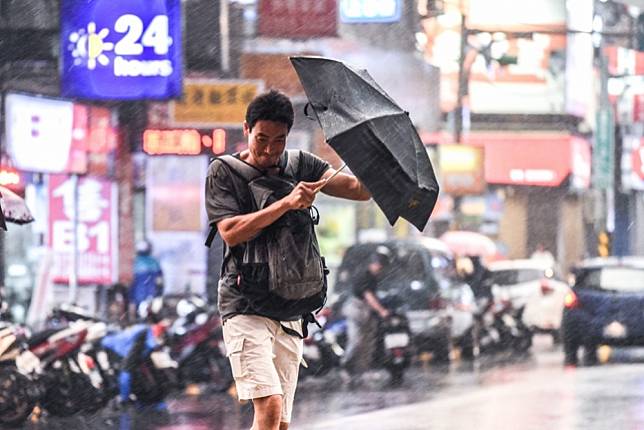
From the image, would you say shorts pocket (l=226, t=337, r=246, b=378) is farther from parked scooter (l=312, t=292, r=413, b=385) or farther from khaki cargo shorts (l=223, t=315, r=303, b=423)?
parked scooter (l=312, t=292, r=413, b=385)

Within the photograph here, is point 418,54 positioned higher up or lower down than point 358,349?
higher up

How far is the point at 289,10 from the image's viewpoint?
2219 centimetres

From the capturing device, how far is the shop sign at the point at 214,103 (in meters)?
21.0

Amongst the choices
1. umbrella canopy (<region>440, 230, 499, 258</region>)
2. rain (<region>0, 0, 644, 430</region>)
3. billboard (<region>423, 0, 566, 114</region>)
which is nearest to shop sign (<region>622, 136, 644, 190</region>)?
billboard (<region>423, 0, 566, 114</region>)

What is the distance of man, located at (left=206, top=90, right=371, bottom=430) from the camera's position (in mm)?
5918

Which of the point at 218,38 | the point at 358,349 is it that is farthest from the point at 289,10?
the point at 358,349

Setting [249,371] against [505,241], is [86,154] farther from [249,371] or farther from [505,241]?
[505,241]

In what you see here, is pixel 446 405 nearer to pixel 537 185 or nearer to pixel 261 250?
pixel 261 250

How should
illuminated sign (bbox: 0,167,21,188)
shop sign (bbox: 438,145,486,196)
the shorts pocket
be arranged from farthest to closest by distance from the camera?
shop sign (bbox: 438,145,486,196)
illuminated sign (bbox: 0,167,21,188)
the shorts pocket

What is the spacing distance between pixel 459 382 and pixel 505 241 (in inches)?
1188

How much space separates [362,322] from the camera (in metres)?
17.7

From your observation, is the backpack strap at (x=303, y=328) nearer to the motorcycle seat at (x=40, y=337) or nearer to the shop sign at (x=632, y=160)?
the motorcycle seat at (x=40, y=337)

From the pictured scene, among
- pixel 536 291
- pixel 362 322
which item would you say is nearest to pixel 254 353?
pixel 362 322

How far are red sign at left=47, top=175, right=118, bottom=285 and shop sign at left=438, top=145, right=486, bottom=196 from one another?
12.6 metres
